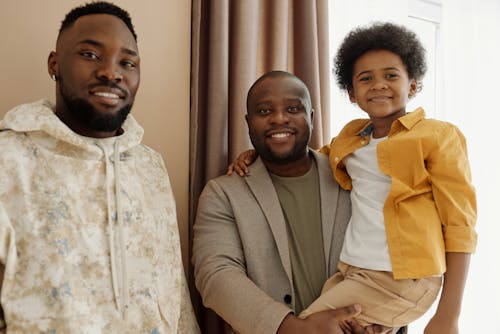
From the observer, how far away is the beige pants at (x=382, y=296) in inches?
45.8

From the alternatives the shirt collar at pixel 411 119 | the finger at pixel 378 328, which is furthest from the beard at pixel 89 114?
the finger at pixel 378 328

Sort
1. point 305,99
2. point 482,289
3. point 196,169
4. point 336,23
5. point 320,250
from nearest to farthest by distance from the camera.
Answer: point 320,250
point 305,99
point 196,169
point 336,23
point 482,289

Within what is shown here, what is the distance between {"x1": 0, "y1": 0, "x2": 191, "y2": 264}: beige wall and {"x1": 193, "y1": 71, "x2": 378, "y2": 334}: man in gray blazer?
261mm

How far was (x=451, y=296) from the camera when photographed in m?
1.15

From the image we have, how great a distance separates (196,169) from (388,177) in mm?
711

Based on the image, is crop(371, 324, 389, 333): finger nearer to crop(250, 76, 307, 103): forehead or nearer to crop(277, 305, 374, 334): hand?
crop(277, 305, 374, 334): hand

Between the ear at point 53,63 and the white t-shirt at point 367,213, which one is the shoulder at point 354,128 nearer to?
the white t-shirt at point 367,213

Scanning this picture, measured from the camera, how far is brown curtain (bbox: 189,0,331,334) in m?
1.60

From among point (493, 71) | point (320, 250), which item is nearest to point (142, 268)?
point (320, 250)

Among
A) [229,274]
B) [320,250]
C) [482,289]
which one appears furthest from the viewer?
[482,289]

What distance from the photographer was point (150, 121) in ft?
5.11

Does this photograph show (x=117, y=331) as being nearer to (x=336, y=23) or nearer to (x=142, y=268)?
(x=142, y=268)

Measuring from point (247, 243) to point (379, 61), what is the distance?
73 cm

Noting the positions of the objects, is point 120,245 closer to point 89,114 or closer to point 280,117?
point 89,114
